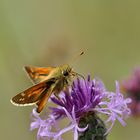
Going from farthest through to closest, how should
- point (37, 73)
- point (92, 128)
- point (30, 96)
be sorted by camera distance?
1. point (37, 73)
2. point (92, 128)
3. point (30, 96)

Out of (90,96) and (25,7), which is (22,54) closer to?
(25,7)

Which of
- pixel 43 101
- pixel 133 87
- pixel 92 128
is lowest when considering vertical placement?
pixel 133 87

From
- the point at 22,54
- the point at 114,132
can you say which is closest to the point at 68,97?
the point at 114,132

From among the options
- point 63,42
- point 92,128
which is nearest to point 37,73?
point 92,128

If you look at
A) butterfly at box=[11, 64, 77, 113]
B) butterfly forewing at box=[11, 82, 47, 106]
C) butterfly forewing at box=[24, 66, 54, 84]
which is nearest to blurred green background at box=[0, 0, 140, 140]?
butterfly forewing at box=[24, 66, 54, 84]

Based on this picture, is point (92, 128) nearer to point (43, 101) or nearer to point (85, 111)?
point (85, 111)

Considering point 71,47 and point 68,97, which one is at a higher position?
point 68,97

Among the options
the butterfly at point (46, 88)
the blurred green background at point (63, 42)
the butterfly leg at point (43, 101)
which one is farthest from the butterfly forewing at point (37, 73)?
the blurred green background at point (63, 42)

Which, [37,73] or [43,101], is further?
[37,73]
